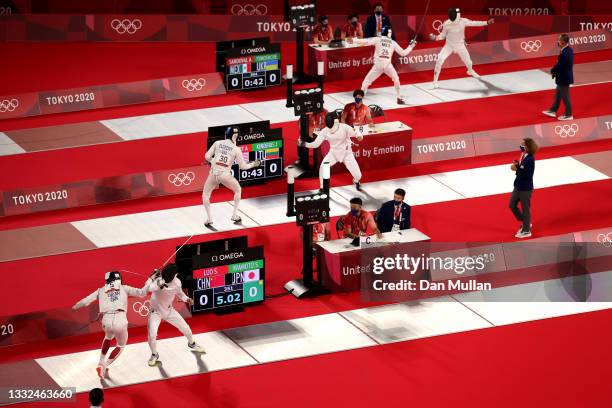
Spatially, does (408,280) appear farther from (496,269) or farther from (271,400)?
(271,400)

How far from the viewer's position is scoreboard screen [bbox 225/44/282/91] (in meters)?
25.0

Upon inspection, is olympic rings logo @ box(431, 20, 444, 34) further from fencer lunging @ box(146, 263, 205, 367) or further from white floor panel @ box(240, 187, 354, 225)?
fencer lunging @ box(146, 263, 205, 367)

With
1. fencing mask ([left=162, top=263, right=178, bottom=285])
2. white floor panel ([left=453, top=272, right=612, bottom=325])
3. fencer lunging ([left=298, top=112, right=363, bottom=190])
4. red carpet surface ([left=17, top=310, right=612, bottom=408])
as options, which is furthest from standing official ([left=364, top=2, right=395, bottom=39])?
fencing mask ([left=162, top=263, right=178, bottom=285])

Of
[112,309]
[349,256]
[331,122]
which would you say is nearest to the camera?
[112,309]

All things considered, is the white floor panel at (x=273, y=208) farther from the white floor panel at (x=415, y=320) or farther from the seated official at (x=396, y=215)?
the white floor panel at (x=415, y=320)

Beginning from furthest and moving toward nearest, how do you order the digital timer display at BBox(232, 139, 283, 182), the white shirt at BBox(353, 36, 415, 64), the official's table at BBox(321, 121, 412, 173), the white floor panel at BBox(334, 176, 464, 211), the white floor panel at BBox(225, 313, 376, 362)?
the white shirt at BBox(353, 36, 415, 64), the official's table at BBox(321, 121, 412, 173), the digital timer display at BBox(232, 139, 283, 182), the white floor panel at BBox(334, 176, 464, 211), the white floor panel at BBox(225, 313, 376, 362)

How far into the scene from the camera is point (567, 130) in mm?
23547

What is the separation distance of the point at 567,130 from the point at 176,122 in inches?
277

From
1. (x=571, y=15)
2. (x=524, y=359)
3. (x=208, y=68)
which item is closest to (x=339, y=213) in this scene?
(x=524, y=359)

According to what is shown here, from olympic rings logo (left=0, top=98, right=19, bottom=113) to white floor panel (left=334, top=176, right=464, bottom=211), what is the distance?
665 centimetres

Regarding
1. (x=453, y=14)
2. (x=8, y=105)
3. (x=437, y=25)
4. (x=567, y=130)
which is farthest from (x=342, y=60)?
(x=8, y=105)

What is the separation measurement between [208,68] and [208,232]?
722 cm

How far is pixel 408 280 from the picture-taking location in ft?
59.7

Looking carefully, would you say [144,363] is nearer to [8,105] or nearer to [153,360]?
[153,360]
